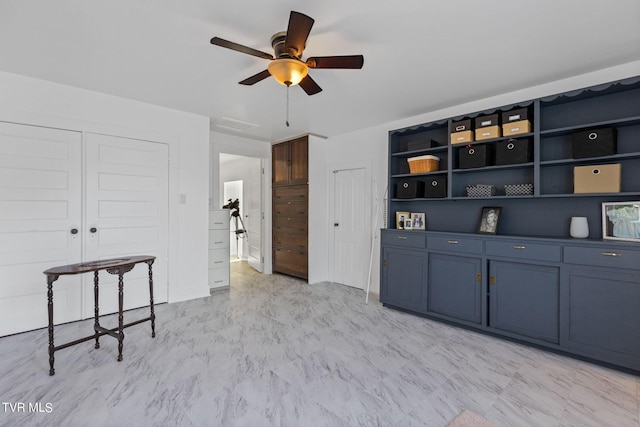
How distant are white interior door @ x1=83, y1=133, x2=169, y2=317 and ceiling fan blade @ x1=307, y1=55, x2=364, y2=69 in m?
2.60

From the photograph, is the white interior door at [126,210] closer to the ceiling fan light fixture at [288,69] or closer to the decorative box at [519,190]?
the ceiling fan light fixture at [288,69]

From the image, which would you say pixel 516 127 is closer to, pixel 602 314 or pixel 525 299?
pixel 525 299

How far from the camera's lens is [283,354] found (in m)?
2.57

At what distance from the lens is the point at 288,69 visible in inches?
81.8

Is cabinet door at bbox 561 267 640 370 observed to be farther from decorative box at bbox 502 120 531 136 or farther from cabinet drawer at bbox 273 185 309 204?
cabinet drawer at bbox 273 185 309 204

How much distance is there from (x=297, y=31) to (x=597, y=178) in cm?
272

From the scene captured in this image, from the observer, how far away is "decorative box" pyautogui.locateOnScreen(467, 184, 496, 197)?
3.15 m

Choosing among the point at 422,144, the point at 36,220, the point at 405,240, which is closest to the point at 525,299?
the point at 405,240

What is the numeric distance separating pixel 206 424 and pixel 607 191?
3431 millimetres

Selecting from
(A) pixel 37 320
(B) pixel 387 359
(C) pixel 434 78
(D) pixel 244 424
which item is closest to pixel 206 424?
(D) pixel 244 424

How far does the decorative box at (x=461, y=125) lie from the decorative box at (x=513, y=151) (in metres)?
0.36

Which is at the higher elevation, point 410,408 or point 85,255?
point 85,255

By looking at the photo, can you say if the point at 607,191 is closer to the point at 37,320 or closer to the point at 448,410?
the point at 448,410

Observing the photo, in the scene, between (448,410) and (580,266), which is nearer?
(448,410)
